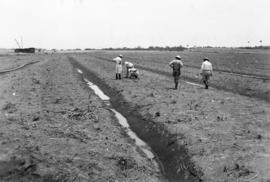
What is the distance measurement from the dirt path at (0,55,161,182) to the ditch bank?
0.62 meters

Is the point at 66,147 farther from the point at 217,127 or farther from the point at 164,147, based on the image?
the point at 217,127

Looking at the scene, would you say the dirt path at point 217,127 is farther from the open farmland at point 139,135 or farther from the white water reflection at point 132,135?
the white water reflection at point 132,135

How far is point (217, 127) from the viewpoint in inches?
500

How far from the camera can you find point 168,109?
16.4 metres

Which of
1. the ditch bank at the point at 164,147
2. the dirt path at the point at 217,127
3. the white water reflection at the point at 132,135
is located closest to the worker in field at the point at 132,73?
the dirt path at the point at 217,127

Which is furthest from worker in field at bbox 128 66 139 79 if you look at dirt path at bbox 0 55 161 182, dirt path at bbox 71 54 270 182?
dirt path at bbox 0 55 161 182

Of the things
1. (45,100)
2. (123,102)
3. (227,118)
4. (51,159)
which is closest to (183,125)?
(227,118)

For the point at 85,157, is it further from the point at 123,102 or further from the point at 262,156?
the point at 123,102

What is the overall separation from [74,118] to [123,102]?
564 cm

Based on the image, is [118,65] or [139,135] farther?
[118,65]

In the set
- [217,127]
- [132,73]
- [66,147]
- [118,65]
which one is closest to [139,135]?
[217,127]

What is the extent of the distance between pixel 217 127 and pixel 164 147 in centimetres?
211

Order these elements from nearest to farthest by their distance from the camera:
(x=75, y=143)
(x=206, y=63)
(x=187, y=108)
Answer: (x=75, y=143), (x=187, y=108), (x=206, y=63)

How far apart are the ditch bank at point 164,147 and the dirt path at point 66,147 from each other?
0.62m
